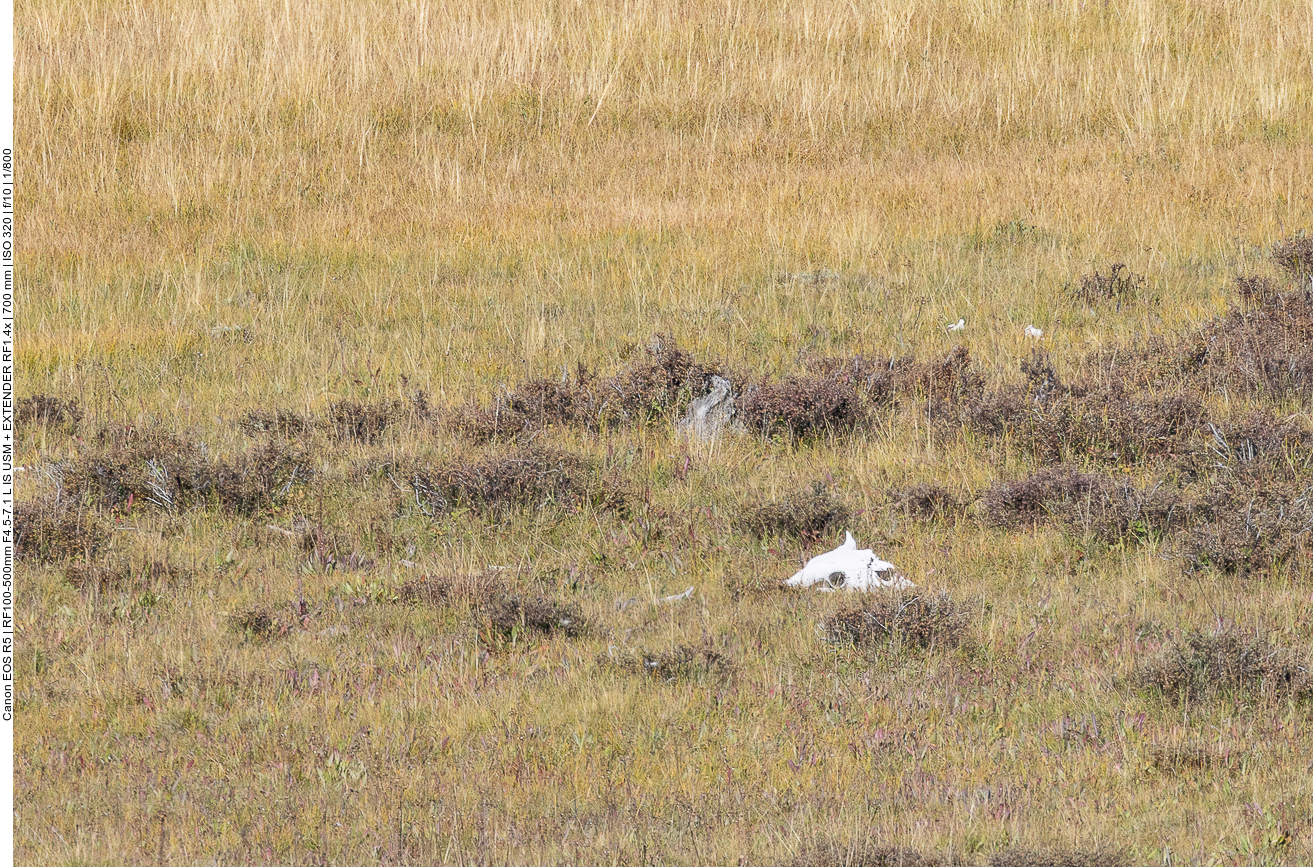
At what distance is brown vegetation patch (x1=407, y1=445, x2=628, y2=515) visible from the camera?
709 centimetres

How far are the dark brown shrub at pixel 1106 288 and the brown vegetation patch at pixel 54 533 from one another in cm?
665

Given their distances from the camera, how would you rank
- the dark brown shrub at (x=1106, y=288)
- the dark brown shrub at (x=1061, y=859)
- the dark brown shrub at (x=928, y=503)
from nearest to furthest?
the dark brown shrub at (x=1061, y=859)
the dark brown shrub at (x=928, y=503)
the dark brown shrub at (x=1106, y=288)

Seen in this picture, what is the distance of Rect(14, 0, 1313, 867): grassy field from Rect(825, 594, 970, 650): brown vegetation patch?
0.02 m

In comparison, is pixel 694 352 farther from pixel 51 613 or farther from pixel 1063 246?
pixel 51 613

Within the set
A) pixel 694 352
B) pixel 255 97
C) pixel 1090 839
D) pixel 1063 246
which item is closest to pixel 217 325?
pixel 694 352

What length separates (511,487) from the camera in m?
7.09

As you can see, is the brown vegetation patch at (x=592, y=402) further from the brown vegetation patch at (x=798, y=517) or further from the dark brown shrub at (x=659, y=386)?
the brown vegetation patch at (x=798, y=517)

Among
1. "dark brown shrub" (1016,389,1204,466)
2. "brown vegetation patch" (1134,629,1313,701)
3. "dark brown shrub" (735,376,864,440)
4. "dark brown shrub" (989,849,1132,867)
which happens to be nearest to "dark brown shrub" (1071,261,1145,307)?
"dark brown shrub" (1016,389,1204,466)

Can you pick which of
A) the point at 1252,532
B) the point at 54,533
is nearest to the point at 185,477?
the point at 54,533

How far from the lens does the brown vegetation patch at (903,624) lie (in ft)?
18.1

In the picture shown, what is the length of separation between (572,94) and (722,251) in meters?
3.81

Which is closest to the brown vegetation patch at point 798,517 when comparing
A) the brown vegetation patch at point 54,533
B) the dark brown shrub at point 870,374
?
the dark brown shrub at point 870,374

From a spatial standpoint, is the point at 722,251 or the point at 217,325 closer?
the point at 217,325

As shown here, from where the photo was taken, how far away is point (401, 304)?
10664mm
